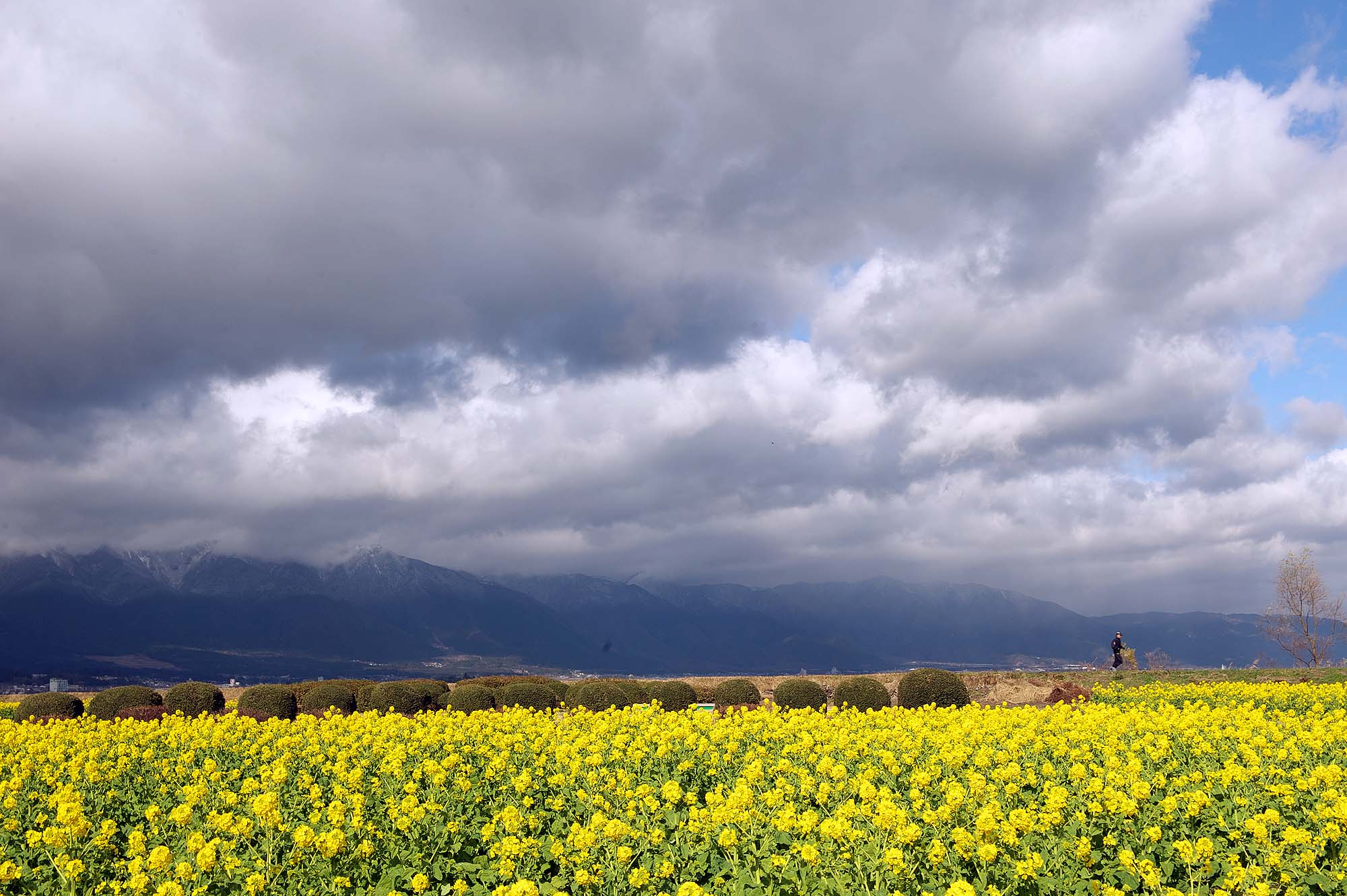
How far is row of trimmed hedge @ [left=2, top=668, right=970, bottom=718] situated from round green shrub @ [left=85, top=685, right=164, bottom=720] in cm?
3

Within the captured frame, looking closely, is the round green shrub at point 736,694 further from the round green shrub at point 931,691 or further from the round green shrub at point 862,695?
the round green shrub at point 931,691

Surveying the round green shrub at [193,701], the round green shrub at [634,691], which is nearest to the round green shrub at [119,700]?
the round green shrub at [193,701]

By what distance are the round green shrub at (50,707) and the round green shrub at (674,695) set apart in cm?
2158

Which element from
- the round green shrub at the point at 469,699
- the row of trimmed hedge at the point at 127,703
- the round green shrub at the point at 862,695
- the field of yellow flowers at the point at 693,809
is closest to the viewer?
the field of yellow flowers at the point at 693,809

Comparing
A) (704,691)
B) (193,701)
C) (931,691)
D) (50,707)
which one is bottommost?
(704,691)

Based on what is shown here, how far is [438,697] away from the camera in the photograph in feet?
112

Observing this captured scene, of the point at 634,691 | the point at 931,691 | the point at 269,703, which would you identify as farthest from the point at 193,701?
the point at 931,691

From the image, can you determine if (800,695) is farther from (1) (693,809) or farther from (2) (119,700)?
(2) (119,700)

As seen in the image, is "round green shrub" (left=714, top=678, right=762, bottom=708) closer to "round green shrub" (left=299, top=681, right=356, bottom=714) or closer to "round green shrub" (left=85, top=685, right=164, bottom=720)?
"round green shrub" (left=299, top=681, right=356, bottom=714)

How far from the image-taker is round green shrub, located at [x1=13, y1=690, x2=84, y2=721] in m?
31.9

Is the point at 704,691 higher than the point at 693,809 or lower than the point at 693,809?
lower

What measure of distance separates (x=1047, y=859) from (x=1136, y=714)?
10.1 metres

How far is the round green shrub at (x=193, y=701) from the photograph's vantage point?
33281 mm

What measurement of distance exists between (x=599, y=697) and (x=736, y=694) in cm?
687
